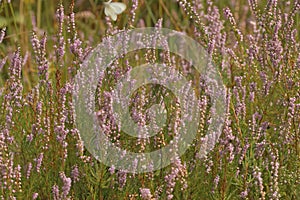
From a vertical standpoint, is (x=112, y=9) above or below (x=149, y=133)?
above

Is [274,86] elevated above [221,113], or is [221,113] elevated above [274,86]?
[274,86]

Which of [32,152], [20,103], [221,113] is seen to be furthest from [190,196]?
[20,103]

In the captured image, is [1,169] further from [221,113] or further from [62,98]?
[221,113]

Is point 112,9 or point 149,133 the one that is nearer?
point 149,133

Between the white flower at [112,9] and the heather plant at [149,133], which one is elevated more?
the white flower at [112,9]

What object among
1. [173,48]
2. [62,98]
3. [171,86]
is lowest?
[62,98]

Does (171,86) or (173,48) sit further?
(173,48)

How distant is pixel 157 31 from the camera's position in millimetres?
1789

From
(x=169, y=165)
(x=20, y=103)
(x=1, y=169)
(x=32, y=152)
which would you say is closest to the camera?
(x=1, y=169)

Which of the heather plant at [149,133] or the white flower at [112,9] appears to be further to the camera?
the white flower at [112,9]

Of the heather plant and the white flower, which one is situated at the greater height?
the white flower

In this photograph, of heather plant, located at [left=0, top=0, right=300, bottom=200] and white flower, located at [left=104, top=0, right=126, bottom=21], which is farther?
white flower, located at [left=104, top=0, right=126, bottom=21]

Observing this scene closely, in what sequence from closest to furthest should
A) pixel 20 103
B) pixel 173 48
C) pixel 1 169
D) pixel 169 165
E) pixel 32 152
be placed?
1. pixel 1 169
2. pixel 169 165
3. pixel 32 152
4. pixel 20 103
5. pixel 173 48

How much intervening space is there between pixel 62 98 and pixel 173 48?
98cm
